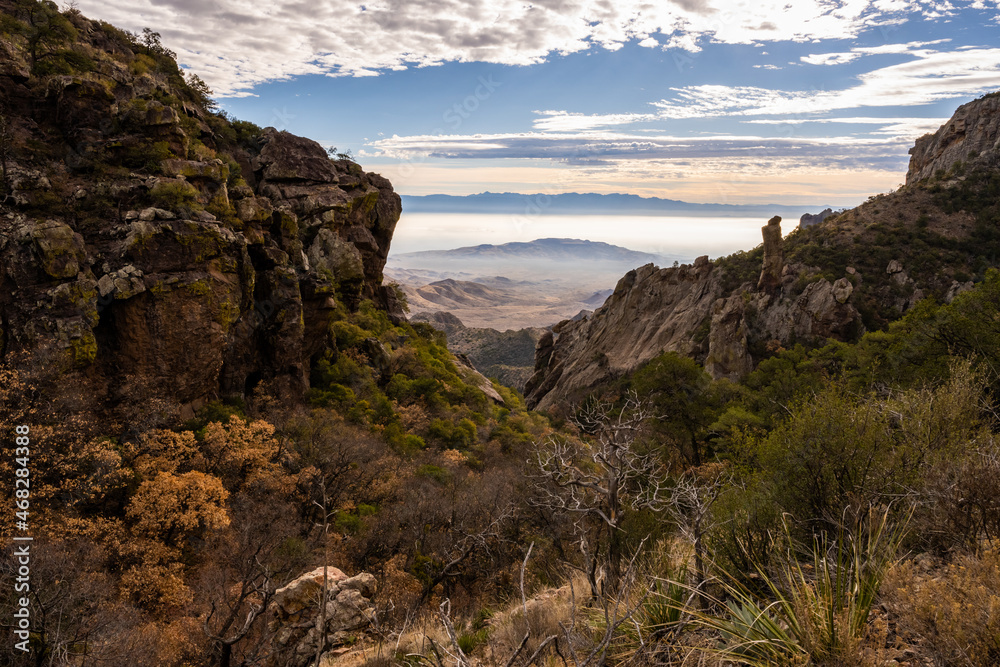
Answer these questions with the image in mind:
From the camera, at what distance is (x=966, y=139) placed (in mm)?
71125

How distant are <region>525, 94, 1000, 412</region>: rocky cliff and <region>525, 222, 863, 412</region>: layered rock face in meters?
0.14

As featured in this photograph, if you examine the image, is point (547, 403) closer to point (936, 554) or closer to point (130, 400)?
point (130, 400)

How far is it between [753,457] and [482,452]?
20468 mm

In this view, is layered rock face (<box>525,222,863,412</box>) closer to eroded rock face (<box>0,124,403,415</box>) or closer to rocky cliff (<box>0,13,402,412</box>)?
eroded rock face (<box>0,124,403,415</box>)

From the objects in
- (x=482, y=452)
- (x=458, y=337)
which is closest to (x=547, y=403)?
(x=482, y=452)

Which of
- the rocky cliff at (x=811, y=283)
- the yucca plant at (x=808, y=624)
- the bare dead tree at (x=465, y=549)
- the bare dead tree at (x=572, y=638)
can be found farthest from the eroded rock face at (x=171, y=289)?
the rocky cliff at (x=811, y=283)

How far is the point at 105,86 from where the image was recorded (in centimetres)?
2695

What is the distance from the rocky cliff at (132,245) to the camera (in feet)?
66.5

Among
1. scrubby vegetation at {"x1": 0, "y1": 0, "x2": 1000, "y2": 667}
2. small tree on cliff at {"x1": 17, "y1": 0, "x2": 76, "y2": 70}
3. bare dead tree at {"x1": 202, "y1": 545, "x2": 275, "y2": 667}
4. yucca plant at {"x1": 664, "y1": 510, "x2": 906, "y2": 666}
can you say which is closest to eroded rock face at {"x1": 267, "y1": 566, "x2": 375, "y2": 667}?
scrubby vegetation at {"x1": 0, "y1": 0, "x2": 1000, "y2": 667}

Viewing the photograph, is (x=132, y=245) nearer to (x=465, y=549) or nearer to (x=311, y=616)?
(x=311, y=616)

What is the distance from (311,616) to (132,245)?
19.5 meters

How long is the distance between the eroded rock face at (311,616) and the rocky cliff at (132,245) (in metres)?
14.5

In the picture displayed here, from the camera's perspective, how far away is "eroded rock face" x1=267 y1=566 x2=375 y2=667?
440 inches

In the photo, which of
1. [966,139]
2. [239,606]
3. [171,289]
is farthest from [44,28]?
[966,139]
